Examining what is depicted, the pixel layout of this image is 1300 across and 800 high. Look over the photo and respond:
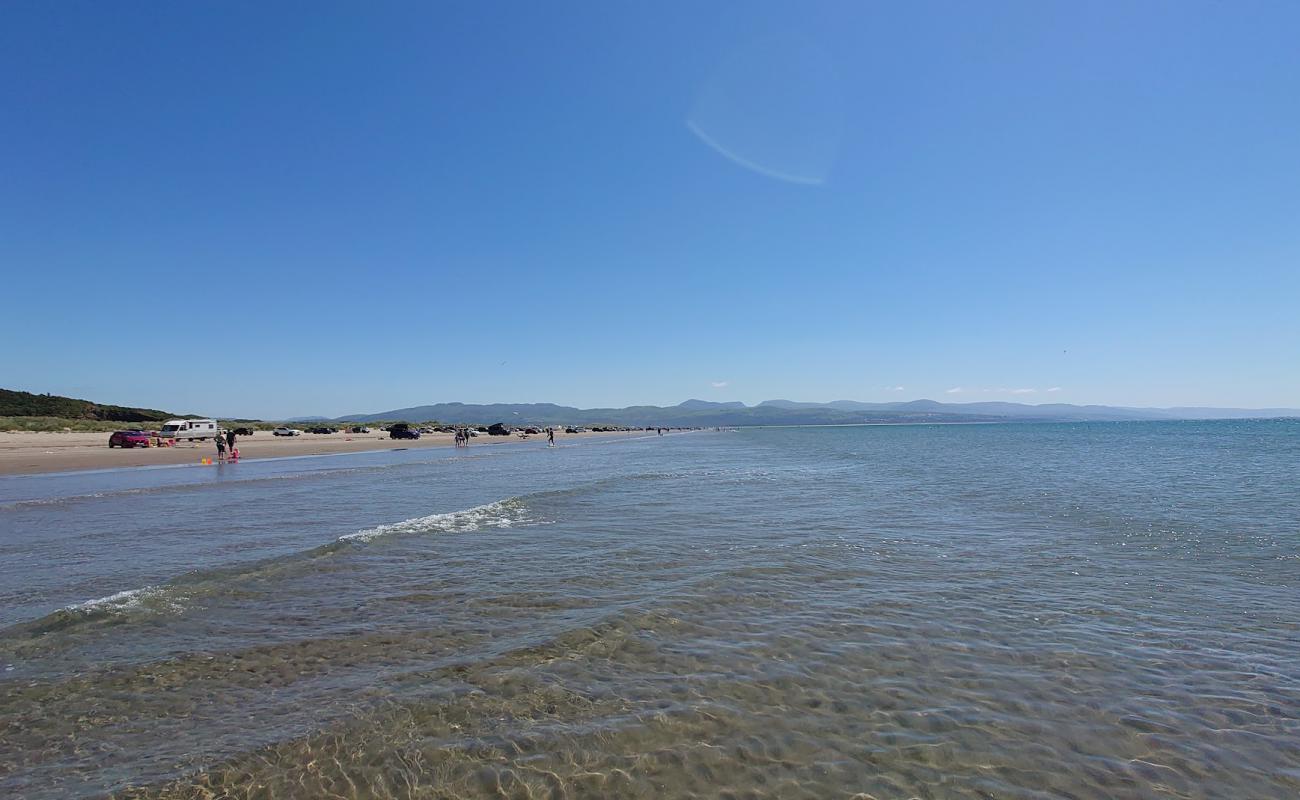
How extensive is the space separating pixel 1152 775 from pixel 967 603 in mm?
4612

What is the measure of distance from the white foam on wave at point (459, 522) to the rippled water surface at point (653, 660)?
0.29 m

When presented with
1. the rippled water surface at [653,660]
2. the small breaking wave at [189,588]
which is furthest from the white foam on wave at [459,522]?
the rippled water surface at [653,660]

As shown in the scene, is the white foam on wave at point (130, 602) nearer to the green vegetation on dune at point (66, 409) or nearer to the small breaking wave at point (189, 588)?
the small breaking wave at point (189, 588)

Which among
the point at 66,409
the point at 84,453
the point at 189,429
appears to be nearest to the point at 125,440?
the point at 84,453

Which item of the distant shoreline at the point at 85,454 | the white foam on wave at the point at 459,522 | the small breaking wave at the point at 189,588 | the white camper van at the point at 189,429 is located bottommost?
the white foam on wave at the point at 459,522

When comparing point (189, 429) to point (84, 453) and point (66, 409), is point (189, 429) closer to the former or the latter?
point (84, 453)

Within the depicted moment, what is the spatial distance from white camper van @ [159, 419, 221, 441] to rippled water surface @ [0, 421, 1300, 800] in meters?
60.1

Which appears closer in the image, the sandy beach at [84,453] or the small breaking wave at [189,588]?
the small breaking wave at [189,588]

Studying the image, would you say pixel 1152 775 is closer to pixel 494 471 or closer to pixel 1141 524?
pixel 1141 524

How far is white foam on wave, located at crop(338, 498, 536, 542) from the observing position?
16.0 metres

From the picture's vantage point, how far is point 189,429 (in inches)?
2640

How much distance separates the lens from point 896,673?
273 inches

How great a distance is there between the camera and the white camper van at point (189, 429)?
64750mm

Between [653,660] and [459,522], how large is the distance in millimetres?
11991
